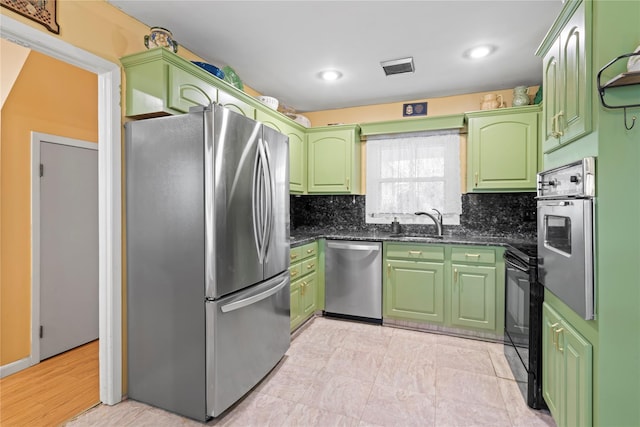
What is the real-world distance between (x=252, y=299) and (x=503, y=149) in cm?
272

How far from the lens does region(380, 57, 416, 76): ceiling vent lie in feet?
8.71

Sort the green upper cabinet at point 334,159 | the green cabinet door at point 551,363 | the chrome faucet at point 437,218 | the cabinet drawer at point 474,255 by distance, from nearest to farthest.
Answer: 1. the green cabinet door at point 551,363
2. the cabinet drawer at point 474,255
3. the chrome faucet at point 437,218
4. the green upper cabinet at point 334,159

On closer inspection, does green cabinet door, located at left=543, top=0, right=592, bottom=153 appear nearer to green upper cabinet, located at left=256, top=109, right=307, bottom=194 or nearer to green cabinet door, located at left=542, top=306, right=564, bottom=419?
green cabinet door, located at left=542, top=306, right=564, bottom=419

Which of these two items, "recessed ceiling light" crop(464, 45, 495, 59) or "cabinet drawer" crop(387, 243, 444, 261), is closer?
"recessed ceiling light" crop(464, 45, 495, 59)

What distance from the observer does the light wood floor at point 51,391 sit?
5.95 feet

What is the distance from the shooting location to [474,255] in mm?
2830

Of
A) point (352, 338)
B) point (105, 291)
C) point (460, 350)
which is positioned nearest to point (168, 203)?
point (105, 291)

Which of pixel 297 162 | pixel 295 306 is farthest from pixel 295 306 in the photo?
pixel 297 162

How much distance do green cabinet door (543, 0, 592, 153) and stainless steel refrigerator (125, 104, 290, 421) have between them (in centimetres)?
166

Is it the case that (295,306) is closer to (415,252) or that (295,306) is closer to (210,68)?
(415,252)

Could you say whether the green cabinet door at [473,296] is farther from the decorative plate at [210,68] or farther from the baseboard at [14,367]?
the baseboard at [14,367]

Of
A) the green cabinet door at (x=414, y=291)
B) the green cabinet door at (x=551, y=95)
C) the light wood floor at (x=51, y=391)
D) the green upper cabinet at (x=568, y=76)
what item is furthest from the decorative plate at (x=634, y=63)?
A: the light wood floor at (x=51, y=391)

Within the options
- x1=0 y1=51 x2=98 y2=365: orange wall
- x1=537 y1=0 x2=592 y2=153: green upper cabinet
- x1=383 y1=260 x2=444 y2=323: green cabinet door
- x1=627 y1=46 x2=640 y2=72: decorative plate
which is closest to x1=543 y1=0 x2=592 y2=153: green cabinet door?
x1=537 y1=0 x2=592 y2=153: green upper cabinet

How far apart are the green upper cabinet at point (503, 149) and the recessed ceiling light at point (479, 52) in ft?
2.15
